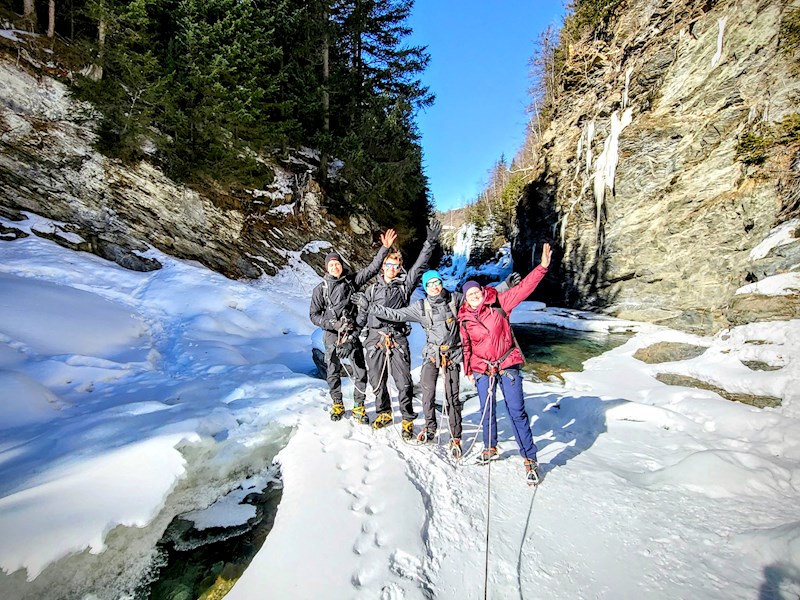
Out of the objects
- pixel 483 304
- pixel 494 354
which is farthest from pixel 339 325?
pixel 494 354

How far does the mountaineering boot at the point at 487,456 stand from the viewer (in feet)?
13.7

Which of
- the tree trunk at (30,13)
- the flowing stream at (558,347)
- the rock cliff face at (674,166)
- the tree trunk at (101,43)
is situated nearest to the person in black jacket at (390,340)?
the flowing stream at (558,347)

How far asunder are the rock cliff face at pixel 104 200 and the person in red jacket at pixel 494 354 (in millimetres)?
11794

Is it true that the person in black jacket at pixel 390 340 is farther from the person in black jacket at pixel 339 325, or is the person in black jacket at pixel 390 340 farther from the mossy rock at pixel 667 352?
the mossy rock at pixel 667 352

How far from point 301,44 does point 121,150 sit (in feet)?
35.0

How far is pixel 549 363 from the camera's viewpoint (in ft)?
37.7

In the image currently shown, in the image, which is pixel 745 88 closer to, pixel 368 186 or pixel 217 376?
pixel 368 186

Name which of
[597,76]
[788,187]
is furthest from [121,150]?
[597,76]

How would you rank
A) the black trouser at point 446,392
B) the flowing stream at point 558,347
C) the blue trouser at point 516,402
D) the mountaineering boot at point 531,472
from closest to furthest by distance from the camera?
the mountaineering boot at point 531,472 → the blue trouser at point 516,402 → the black trouser at point 446,392 → the flowing stream at point 558,347

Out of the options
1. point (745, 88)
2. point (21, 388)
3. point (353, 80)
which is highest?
point (353, 80)

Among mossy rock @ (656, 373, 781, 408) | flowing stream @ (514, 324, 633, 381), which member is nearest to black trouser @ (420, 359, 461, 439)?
flowing stream @ (514, 324, 633, 381)

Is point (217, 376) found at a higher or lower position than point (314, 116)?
lower

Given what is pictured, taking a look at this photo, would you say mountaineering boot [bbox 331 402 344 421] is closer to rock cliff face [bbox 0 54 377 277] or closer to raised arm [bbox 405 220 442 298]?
raised arm [bbox 405 220 442 298]

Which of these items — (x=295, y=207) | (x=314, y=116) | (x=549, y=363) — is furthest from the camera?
(x=314, y=116)
